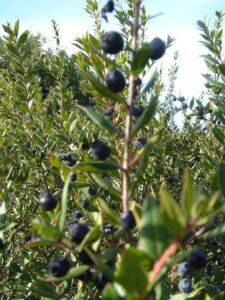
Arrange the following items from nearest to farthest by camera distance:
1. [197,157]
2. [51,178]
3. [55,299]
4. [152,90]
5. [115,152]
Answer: [55,299] < [115,152] < [51,178] < [152,90] < [197,157]

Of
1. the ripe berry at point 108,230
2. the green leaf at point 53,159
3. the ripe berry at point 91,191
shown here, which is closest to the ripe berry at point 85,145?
the green leaf at point 53,159

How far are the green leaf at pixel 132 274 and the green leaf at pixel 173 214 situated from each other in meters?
0.09

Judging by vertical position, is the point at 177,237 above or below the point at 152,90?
below

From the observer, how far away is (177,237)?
559mm

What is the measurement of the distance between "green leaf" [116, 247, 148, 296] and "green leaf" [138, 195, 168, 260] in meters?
0.05

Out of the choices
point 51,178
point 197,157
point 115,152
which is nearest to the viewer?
point 115,152

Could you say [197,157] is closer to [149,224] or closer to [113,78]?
[113,78]

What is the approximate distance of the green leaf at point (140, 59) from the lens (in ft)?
2.50

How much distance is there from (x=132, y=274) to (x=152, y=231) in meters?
0.08

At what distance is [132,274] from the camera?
51 cm

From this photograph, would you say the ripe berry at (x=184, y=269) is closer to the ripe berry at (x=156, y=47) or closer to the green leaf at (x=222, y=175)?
the green leaf at (x=222, y=175)

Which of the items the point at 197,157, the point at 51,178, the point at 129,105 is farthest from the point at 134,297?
the point at 197,157

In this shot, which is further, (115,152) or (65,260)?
(115,152)

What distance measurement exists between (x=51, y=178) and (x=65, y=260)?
137cm
